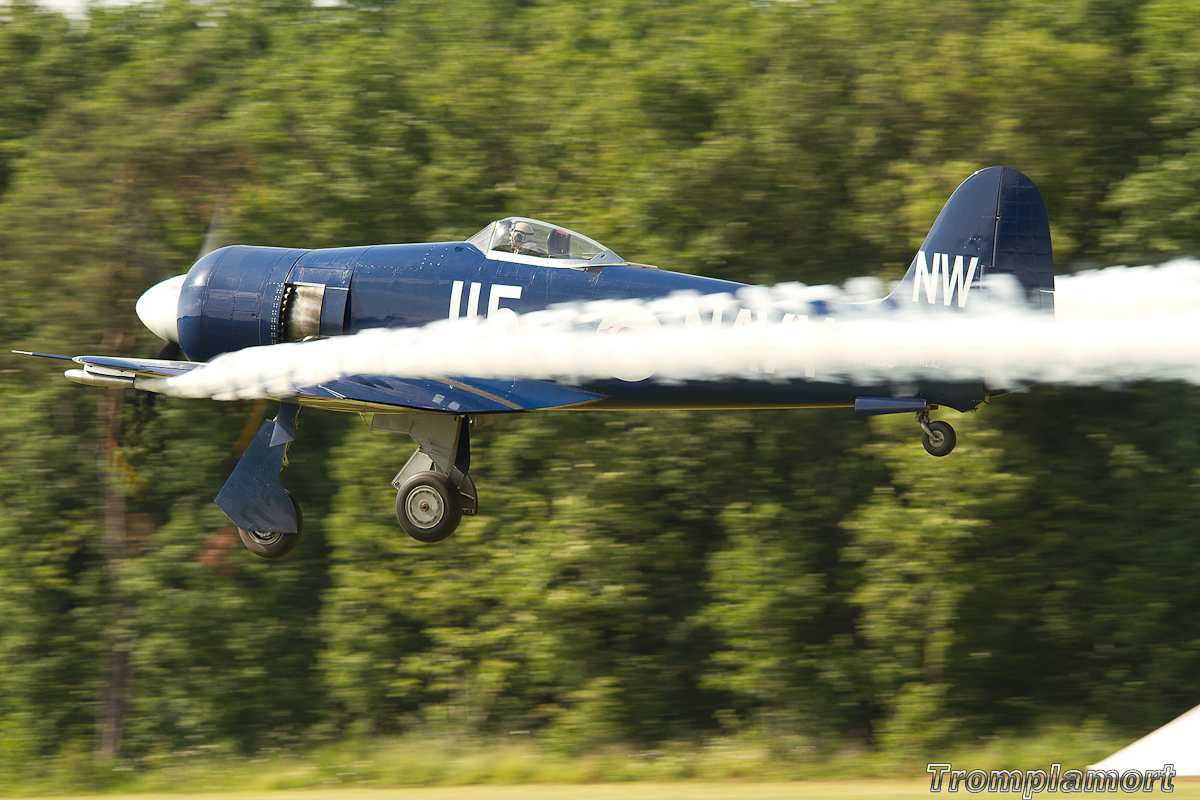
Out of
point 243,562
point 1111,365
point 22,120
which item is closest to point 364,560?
A: point 243,562

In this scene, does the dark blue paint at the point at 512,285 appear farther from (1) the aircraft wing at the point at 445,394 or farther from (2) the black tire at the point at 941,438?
(2) the black tire at the point at 941,438

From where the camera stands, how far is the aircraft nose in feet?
32.2

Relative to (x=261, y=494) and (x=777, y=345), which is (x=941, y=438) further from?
(x=261, y=494)

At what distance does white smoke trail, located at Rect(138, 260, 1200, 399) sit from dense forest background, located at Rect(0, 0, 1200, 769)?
5.52 m

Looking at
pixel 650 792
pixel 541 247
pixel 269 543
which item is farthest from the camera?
pixel 650 792

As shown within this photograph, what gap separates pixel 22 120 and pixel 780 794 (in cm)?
1699

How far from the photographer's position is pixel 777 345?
834cm

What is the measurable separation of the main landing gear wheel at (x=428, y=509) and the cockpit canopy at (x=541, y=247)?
192 centimetres

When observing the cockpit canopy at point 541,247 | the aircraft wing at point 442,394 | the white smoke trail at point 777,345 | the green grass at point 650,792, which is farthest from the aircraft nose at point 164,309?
the green grass at point 650,792

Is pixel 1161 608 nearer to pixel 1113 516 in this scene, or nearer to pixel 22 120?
pixel 1113 516

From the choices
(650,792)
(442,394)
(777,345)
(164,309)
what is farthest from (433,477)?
(650,792)

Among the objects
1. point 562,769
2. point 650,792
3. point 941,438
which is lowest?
point 562,769

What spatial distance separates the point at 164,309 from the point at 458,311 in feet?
8.95

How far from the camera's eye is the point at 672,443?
15648 millimetres
